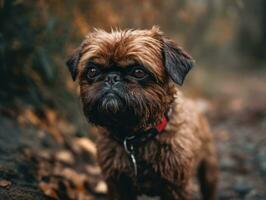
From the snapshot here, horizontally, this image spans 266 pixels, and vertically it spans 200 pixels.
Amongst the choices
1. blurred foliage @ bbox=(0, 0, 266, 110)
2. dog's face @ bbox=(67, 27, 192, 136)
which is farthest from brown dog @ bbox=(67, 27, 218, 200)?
blurred foliage @ bbox=(0, 0, 266, 110)

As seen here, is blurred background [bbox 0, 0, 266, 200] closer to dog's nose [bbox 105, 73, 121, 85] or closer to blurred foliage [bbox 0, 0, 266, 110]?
blurred foliage [bbox 0, 0, 266, 110]

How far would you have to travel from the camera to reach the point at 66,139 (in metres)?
7.12

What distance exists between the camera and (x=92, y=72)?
14.9 feet

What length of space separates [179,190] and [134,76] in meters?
1.26

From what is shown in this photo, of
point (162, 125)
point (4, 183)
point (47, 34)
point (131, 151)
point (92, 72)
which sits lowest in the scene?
point (4, 183)

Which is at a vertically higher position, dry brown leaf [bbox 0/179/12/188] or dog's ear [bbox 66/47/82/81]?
dog's ear [bbox 66/47/82/81]

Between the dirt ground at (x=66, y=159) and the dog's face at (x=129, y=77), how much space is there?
3.54 ft

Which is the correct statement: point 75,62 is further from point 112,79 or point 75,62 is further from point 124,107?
point 124,107

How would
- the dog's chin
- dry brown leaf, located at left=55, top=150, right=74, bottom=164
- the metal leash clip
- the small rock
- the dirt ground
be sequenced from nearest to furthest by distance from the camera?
the dog's chin
the metal leash clip
the dirt ground
dry brown leaf, located at left=55, top=150, right=74, bottom=164
the small rock

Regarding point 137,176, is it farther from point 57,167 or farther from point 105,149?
point 57,167

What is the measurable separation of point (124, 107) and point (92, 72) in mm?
485

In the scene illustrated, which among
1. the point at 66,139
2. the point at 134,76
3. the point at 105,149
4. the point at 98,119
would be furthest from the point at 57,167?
the point at 134,76

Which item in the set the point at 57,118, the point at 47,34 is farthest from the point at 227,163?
the point at 47,34

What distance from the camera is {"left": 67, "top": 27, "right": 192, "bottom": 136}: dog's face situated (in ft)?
14.1
